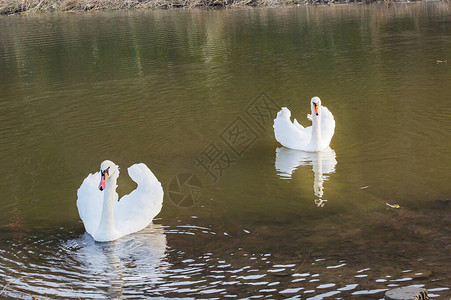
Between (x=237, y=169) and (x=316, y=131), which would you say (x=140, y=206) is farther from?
(x=316, y=131)

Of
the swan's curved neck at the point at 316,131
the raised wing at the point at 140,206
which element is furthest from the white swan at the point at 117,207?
the swan's curved neck at the point at 316,131

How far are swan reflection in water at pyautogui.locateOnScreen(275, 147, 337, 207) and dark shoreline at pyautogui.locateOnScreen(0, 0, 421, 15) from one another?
31.8 metres

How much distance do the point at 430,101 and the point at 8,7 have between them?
4542cm

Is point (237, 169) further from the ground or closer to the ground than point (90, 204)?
closer to the ground

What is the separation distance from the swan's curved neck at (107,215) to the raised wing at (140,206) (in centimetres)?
17

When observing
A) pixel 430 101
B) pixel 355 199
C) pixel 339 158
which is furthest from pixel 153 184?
pixel 430 101

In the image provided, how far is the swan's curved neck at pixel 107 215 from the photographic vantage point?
28.0ft

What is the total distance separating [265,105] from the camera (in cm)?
1565

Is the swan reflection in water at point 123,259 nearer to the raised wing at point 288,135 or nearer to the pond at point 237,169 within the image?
the pond at point 237,169

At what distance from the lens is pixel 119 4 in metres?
50.5

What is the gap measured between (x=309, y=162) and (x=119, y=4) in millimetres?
41783

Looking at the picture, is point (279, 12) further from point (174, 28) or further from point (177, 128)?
point (177, 128)

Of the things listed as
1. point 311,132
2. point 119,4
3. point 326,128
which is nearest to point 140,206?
point 326,128

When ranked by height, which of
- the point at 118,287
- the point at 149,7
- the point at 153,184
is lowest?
the point at 118,287
